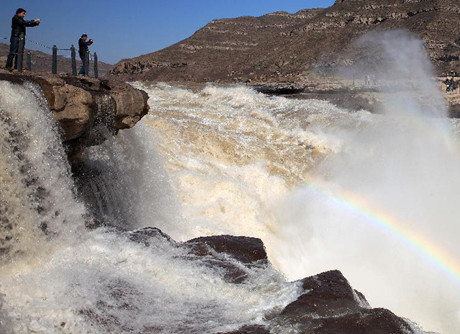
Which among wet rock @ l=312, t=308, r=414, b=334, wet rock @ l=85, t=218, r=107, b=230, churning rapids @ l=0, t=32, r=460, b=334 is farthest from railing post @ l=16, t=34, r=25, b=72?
wet rock @ l=312, t=308, r=414, b=334

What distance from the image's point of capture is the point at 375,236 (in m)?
9.27

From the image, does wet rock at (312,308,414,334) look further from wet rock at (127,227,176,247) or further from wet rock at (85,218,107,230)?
wet rock at (85,218,107,230)

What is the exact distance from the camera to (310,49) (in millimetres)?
53156

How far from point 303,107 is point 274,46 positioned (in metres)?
42.8

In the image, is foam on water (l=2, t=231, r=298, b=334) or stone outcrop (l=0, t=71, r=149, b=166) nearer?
foam on water (l=2, t=231, r=298, b=334)

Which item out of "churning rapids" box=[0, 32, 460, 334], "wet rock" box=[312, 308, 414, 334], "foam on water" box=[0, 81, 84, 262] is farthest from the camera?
"foam on water" box=[0, 81, 84, 262]

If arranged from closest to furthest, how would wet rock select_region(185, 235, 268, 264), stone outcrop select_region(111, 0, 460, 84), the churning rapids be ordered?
the churning rapids < wet rock select_region(185, 235, 268, 264) < stone outcrop select_region(111, 0, 460, 84)

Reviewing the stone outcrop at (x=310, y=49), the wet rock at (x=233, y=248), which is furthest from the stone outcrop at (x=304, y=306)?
the stone outcrop at (x=310, y=49)

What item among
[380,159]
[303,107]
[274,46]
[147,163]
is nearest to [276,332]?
[147,163]

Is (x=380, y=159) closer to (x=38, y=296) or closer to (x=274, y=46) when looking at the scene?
(x=38, y=296)

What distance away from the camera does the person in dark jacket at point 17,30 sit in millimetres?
7395

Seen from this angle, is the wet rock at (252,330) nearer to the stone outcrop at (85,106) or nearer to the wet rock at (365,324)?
the wet rock at (365,324)

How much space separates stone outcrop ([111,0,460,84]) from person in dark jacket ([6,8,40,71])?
32.2m

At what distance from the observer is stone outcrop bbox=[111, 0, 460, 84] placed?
1796 inches
